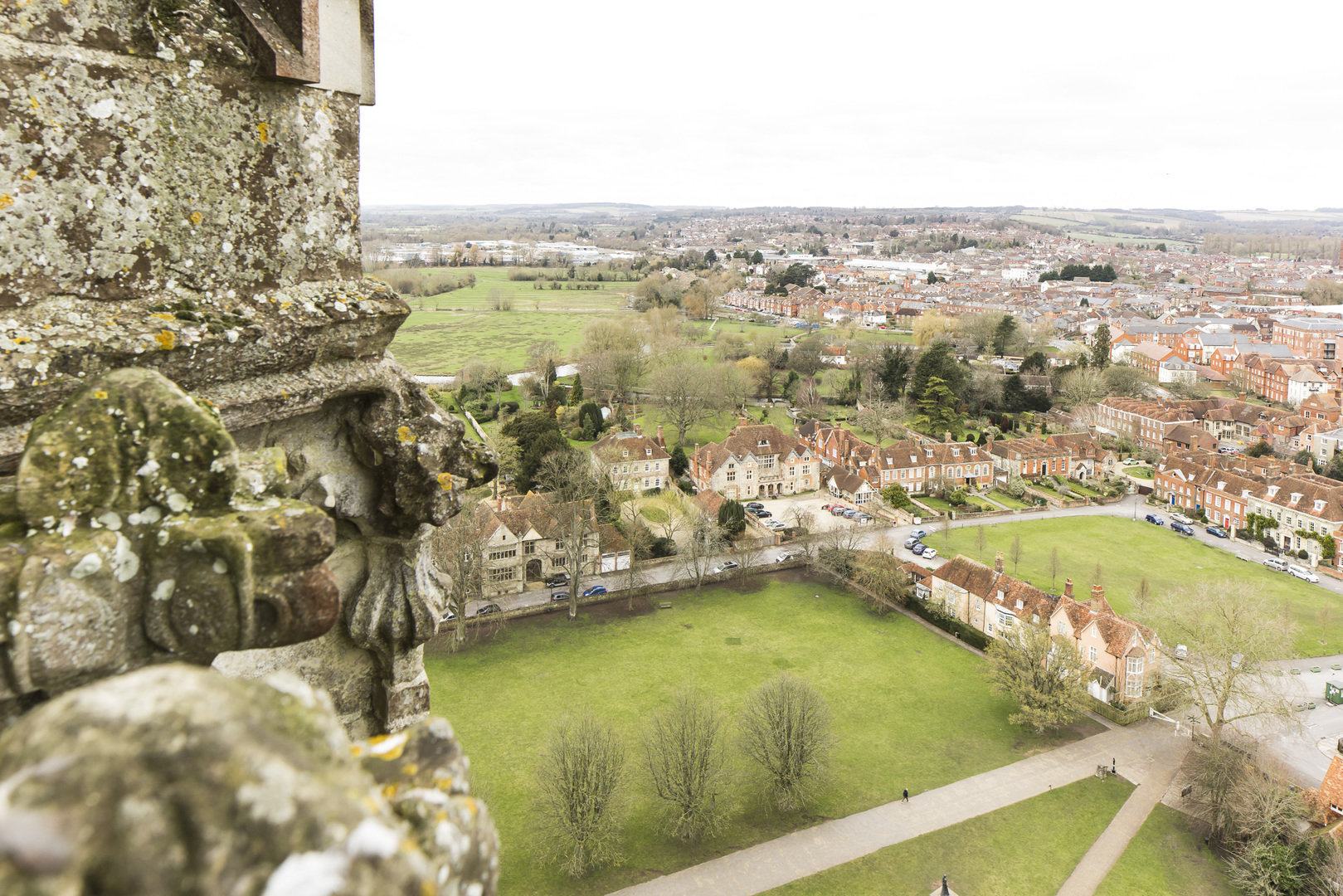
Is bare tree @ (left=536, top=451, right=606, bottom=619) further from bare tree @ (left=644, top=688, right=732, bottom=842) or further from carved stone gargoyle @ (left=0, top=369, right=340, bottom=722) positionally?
carved stone gargoyle @ (left=0, top=369, right=340, bottom=722)

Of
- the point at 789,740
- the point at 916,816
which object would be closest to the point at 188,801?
the point at 789,740

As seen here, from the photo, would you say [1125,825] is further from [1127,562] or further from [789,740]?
[1127,562]

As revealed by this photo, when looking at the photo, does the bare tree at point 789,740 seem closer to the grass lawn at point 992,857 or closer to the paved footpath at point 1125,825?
the grass lawn at point 992,857

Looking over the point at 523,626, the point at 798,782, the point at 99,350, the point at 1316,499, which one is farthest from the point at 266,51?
the point at 1316,499

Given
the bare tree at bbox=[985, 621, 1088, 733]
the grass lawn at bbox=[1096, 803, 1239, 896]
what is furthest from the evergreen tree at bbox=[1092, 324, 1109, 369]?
the grass lawn at bbox=[1096, 803, 1239, 896]

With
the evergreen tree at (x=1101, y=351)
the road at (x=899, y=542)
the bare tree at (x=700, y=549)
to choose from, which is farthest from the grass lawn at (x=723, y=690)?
the evergreen tree at (x=1101, y=351)

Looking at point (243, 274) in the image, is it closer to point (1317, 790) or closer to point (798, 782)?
point (798, 782)
